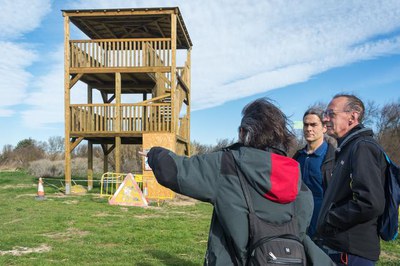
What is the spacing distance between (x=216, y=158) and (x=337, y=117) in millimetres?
1344

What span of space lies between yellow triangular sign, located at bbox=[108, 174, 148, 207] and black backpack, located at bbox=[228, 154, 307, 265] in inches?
441

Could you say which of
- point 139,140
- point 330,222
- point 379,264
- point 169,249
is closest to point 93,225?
point 169,249

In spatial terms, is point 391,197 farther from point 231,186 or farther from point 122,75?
point 122,75

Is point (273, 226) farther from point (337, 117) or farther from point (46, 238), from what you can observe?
point (46, 238)

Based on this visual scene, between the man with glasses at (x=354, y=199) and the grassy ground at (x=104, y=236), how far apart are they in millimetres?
3640

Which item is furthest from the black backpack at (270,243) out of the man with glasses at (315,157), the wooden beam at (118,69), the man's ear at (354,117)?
the wooden beam at (118,69)

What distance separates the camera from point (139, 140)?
703 inches

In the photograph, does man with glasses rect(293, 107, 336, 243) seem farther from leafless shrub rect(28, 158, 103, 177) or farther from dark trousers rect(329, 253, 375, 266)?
leafless shrub rect(28, 158, 103, 177)

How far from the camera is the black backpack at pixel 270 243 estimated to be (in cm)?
188

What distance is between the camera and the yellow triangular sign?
1285 centimetres

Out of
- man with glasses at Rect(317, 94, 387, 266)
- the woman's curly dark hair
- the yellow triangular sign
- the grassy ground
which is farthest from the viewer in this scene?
the yellow triangular sign

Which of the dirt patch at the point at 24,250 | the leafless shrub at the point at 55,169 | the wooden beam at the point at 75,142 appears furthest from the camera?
the leafless shrub at the point at 55,169

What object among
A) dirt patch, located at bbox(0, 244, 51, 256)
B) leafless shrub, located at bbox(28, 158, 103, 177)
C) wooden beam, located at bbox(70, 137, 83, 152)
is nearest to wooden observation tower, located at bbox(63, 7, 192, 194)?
wooden beam, located at bbox(70, 137, 83, 152)

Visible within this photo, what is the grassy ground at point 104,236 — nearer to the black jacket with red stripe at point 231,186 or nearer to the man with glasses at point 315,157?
the man with glasses at point 315,157
